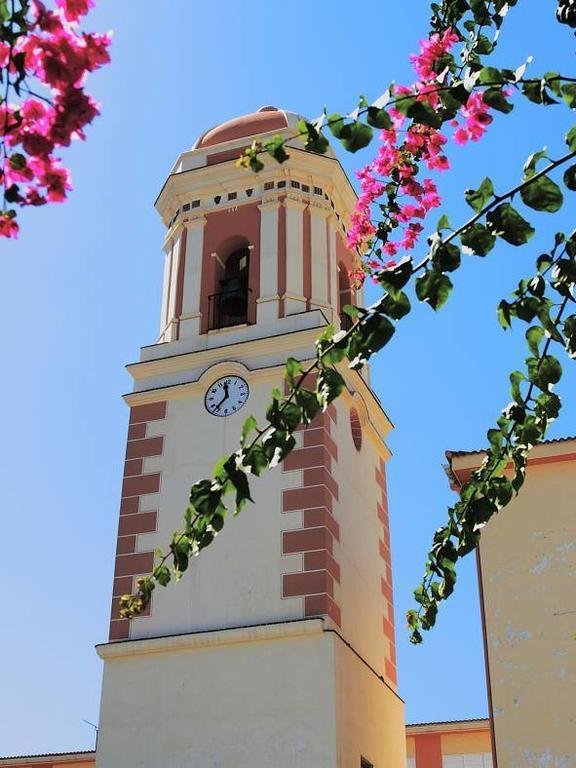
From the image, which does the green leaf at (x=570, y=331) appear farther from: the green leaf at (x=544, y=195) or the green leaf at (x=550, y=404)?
the green leaf at (x=544, y=195)

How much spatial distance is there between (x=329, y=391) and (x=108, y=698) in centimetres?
1020

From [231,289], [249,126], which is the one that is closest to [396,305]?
[231,289]

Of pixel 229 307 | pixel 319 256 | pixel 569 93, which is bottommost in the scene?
pixel 569 93

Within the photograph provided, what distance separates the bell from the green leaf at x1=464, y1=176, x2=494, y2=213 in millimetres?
12406

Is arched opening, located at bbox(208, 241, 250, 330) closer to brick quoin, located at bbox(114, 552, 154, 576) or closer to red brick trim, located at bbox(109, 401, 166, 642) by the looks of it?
red brick trim, located at bbox(109, 401, 166, 642)

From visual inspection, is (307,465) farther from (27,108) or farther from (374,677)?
(27,108)

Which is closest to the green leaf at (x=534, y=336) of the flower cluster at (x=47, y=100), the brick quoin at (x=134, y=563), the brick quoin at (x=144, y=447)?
the flower cluster at (x=47, y=100)

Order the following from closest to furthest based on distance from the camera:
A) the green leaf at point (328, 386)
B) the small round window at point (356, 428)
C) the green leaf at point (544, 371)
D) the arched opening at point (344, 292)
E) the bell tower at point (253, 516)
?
the green leaf at point (328, 386)
the green leaf at point (544, 371)
the bell tower at point (253, 516)
the small round window at point (356, 428)
the arched opening at point (344, 292)

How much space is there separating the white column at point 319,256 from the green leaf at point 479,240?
11864 millimetres

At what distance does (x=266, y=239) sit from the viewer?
1634 centimetres

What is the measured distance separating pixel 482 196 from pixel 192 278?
12886 millimetres

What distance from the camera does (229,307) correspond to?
16.5 meters

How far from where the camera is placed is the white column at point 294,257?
15.7 meters

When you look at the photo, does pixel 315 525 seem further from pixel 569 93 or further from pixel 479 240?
pixel 569 93
